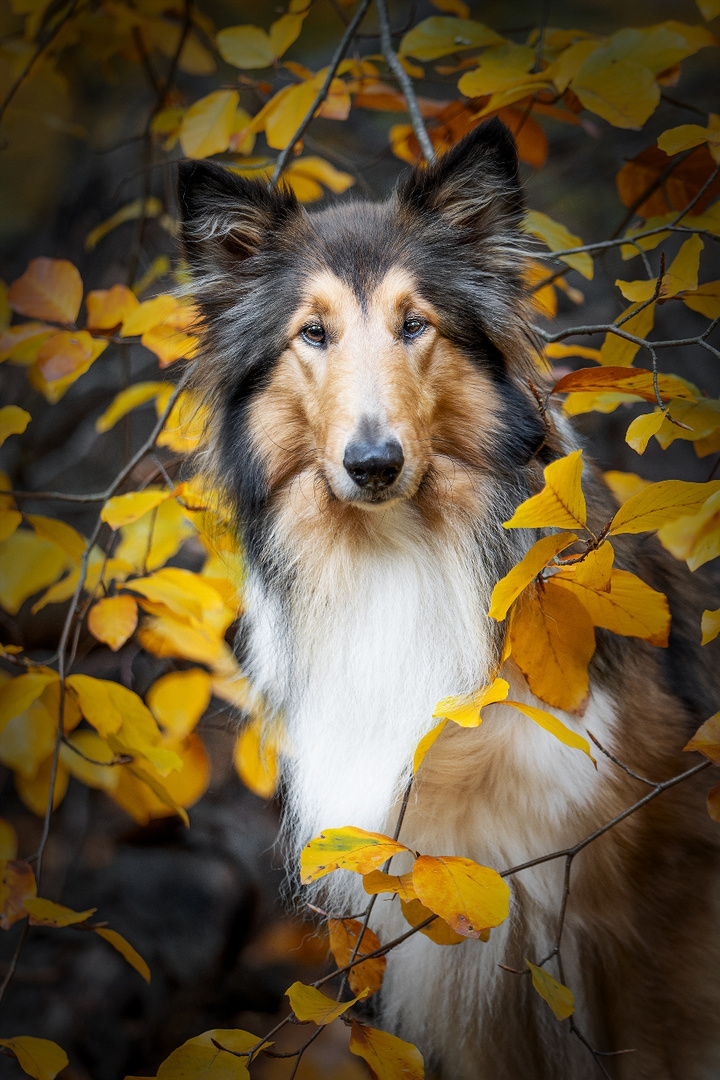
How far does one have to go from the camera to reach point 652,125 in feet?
8.71

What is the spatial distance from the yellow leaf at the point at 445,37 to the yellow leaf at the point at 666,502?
40.7 inches

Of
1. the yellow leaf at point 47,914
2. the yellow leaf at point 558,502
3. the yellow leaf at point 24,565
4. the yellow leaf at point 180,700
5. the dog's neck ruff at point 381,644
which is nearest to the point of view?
the yellow leaf at point 558,502

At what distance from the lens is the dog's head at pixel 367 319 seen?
4.45 feet

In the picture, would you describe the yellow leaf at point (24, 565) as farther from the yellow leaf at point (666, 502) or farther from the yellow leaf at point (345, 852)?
the yellow leaf at point (666, 502)

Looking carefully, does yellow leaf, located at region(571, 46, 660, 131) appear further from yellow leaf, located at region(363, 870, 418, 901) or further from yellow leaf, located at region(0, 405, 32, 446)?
yellow leaf, located at region(363, 870, 418, 901)

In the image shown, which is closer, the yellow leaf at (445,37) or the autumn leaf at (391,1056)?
the autumn leaf at (391,1056)

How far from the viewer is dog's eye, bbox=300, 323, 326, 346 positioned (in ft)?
4.58

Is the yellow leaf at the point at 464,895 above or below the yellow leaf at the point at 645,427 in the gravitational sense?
below

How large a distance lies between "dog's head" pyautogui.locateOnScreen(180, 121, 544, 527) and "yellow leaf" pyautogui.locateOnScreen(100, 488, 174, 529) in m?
0.14

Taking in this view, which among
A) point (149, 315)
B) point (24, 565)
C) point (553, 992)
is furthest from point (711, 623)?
point (24, 565)

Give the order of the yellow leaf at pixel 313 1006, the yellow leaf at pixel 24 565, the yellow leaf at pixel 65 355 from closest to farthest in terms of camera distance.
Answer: the yellow leaf at pixel 313 1006 → the yellow leaf at pixel 65 355 → the yellow leaf at pixel 24 565

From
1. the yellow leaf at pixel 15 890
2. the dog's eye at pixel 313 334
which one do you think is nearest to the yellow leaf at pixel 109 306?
the dog's eye at pixel 313 334

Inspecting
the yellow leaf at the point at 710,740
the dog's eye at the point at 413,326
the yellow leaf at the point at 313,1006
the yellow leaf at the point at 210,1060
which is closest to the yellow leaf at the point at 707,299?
the dog's eye at the point at 413,326

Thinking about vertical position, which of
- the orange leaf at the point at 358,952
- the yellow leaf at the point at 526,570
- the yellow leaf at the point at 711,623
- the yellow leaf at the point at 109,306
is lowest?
the orange leaf at the point at 358,952
